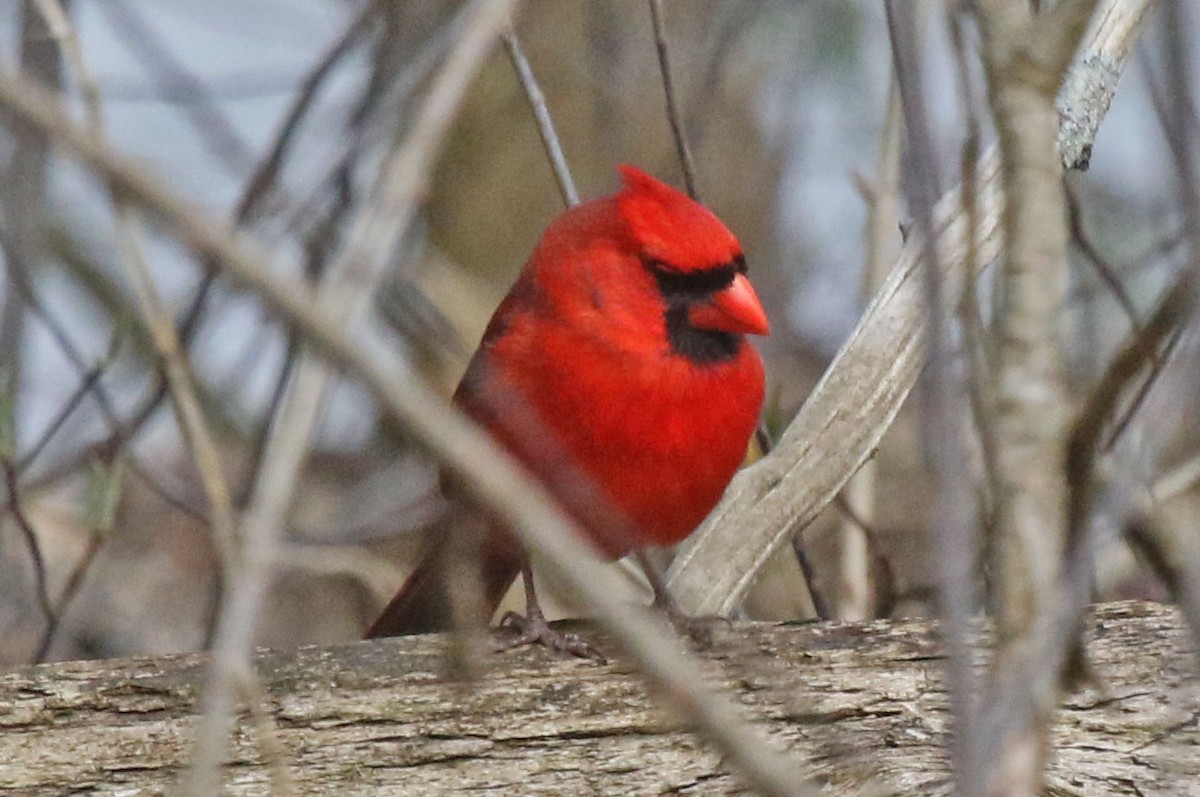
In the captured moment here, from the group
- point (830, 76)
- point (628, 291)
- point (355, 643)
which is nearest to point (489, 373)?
point (628, 291)

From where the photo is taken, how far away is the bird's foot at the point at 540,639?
2617mm

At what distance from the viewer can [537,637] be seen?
8.84 ft

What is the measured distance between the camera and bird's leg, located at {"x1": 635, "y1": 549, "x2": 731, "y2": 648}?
2.72 metres

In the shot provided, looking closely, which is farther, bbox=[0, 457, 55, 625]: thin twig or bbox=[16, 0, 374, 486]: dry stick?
bbox=[0, 457, 55, 625]: thin twig

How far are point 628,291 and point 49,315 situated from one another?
1066 mm

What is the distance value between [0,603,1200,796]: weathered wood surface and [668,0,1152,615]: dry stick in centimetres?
69

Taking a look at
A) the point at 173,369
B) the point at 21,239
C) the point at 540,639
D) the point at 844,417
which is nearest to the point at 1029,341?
the point at 173,369

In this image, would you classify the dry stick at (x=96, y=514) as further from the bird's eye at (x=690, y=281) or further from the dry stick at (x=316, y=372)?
the dry stick at (x=316, y=372)

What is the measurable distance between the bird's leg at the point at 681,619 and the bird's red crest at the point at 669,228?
0.53 meters

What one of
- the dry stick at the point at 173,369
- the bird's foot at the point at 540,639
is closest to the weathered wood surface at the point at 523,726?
→ the bird's foot at the point at 540,639

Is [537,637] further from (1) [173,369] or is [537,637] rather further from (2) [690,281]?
(1) [173,369]

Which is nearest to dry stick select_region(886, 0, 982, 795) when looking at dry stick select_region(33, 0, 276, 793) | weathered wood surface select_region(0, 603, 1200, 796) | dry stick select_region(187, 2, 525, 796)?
dry stick select_region(187, 2, 525, 796)

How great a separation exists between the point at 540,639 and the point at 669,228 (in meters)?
0.76

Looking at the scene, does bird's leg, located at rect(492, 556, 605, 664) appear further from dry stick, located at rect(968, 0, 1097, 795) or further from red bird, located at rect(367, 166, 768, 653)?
dry stick, located at rect(968, 0, 1097, 795)
